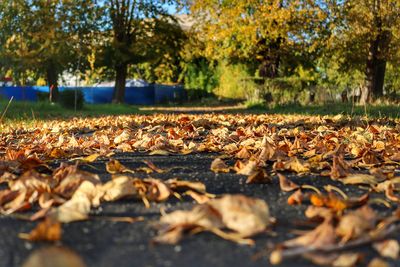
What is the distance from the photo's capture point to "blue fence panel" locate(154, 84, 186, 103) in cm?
3247

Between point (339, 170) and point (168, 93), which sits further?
point (168, 93)

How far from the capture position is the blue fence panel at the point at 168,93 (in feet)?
107

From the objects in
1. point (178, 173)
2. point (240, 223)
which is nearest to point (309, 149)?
point (178, 173)

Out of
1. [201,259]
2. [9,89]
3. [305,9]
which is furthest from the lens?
[9,89]

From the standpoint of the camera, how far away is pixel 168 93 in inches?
1296

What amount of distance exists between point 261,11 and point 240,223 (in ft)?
56.6

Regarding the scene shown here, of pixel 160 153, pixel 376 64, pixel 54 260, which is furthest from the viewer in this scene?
pixel 376 64

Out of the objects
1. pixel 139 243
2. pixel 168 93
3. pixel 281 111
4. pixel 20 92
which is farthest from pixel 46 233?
pixel 20 92

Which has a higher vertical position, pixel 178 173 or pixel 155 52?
pixel 155 52

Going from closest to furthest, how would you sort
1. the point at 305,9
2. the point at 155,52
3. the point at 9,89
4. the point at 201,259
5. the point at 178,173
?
1. the point at 201,259
2. the point at 178,173
3. the point at 305,9
4. the point at 155,52
5. the point at 9,89

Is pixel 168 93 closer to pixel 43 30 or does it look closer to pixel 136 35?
pixel 136 35

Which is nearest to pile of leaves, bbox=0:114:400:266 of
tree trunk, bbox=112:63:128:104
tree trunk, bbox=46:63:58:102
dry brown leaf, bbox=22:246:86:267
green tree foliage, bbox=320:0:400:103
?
→ dry brown leaf, bbox=22:246:86:267

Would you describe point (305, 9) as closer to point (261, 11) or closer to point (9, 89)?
point (261, 11)

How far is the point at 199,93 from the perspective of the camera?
32719 mm
